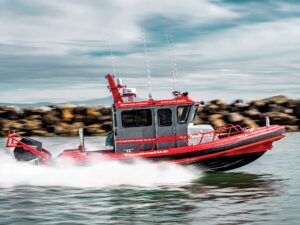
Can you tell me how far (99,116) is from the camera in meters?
39.1

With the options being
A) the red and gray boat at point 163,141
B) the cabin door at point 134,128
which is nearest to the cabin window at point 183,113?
the red and gray boat at point 163,141

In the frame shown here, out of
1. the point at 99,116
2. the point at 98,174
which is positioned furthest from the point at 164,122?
the point at 99,116

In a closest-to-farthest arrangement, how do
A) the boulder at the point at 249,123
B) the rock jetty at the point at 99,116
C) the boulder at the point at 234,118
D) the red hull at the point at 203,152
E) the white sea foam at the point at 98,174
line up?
the white sea foam at the point at 98,174 → the red hull at the point at 203,152 → the boulder at the point at 249,123 → the boulder at the point at 234,118 → the rock jetty at the point at 99,116

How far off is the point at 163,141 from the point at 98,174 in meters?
1.89

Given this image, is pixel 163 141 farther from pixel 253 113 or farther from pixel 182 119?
pixel 253 113

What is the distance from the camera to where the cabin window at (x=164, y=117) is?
15.0 meters

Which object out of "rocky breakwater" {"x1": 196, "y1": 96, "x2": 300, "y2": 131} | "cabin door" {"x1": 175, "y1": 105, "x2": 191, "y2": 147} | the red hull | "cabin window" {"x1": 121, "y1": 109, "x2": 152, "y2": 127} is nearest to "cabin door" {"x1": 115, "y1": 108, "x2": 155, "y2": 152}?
"cabin window" {"x1": 121, "y1": 109, "x2": 152, "y2": 127}

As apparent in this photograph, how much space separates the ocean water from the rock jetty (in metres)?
19.4

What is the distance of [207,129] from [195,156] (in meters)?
0.99

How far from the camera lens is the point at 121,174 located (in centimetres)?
1477

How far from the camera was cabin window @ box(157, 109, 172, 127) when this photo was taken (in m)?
15.0

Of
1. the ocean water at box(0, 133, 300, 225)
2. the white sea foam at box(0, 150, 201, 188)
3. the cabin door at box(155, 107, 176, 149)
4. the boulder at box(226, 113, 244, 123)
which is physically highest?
the cabin door at box(155, 107, 176, 149)

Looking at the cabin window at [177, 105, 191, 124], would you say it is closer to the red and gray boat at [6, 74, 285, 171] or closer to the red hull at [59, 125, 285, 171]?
the red and gray boat at [6, 74, 285, 171]

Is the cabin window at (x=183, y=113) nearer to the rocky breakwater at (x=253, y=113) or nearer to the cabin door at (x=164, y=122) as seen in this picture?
the cabin door at (x=164, y=122)
